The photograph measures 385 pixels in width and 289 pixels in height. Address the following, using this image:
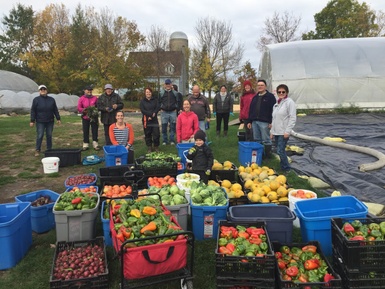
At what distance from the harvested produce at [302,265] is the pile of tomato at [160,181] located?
2338 mm

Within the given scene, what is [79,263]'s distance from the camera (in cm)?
328

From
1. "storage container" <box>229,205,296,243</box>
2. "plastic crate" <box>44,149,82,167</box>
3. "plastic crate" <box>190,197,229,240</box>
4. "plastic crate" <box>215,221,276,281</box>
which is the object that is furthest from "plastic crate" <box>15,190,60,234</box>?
"plastic crate" <box>44,149,82,167</box>

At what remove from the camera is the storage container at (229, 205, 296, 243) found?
364 centimetres

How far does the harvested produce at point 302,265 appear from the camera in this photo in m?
2.88

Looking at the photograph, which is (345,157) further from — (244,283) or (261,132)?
(244,283)

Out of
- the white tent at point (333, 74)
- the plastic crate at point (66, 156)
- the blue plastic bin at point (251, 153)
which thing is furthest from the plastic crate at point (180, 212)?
the white tent at point (333, 74)

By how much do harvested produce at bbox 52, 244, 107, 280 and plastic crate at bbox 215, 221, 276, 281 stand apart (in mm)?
1281

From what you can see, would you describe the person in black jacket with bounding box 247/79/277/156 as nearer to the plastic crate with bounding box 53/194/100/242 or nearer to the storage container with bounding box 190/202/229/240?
the storage container with bounding box 190/202/229/240

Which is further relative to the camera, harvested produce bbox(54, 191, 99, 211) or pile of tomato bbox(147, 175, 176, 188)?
pile of tomato bbox(147, 175, 176, 188)

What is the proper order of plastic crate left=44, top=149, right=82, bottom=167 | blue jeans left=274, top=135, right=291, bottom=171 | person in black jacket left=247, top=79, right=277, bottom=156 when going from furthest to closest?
plastic crate left=44, top=149, right=82, bottom=167
person in black jacket left=247, top=79, right=277, bottom=156
blue jeans left=274, top=135, right=291, bottom=171

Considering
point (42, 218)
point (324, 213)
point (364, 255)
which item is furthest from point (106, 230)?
point (364, 255)

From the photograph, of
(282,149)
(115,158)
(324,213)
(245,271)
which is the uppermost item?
(282,149)

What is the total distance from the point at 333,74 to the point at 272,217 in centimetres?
1579

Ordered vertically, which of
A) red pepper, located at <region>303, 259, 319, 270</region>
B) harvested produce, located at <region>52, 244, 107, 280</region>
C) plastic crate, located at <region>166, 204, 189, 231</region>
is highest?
plastic crate, located at <region>166, 204, 189, 231</region>
